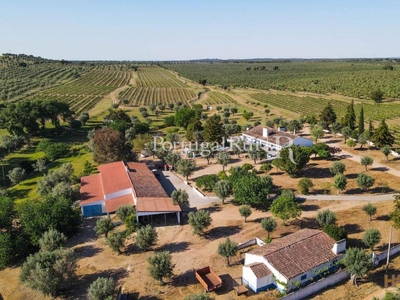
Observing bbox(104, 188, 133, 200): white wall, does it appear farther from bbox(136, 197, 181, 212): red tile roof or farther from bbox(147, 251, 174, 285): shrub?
bbox(147, 251, 174, 285): shrub

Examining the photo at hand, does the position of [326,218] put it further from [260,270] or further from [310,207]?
[260,270]

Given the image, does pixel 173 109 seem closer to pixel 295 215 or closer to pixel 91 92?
pixel 91 92

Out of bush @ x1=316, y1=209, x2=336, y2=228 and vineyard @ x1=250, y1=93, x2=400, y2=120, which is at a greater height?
vineyard @ x1=250, y1=93, x2=400, y2=120

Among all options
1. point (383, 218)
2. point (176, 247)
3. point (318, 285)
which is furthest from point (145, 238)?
point (383, 218)

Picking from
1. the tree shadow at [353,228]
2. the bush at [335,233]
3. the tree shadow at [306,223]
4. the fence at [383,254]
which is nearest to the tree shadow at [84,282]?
the bush at [335,233]

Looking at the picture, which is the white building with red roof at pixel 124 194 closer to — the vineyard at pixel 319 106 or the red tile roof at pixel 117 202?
the red tile roof at pixel 117 202

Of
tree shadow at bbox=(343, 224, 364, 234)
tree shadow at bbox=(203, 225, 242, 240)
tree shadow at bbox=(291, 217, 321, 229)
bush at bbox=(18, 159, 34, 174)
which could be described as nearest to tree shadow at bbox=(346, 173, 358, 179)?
tree shadow at bbox=(343, 224, 364, 234)
